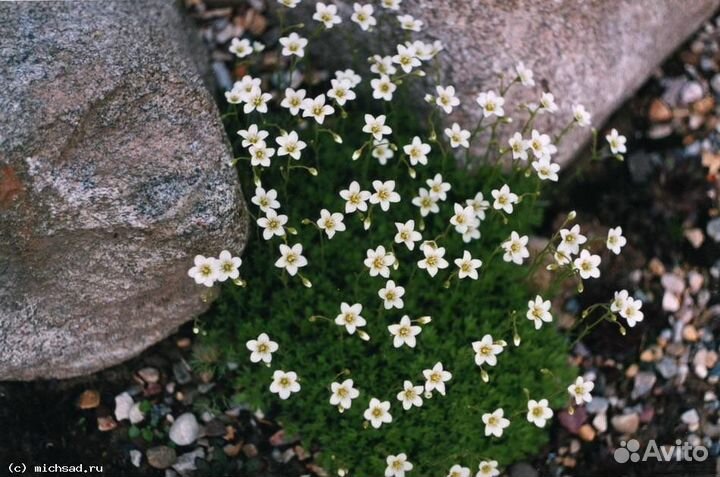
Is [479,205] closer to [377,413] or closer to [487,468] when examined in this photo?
[377,413]

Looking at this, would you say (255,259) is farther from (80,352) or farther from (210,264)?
(80,352)

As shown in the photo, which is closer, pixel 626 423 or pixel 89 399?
pixel 89 399

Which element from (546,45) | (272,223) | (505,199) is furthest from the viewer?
(546,45)

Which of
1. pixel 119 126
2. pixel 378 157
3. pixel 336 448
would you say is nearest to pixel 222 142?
pixel 119 126

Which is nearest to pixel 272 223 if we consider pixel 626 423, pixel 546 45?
pixel 546 45

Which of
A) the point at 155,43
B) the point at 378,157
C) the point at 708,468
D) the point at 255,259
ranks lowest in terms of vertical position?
the point at 708,468

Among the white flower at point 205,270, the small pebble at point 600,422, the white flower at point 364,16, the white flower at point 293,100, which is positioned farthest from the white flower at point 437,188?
the small pebble at point 600,422
